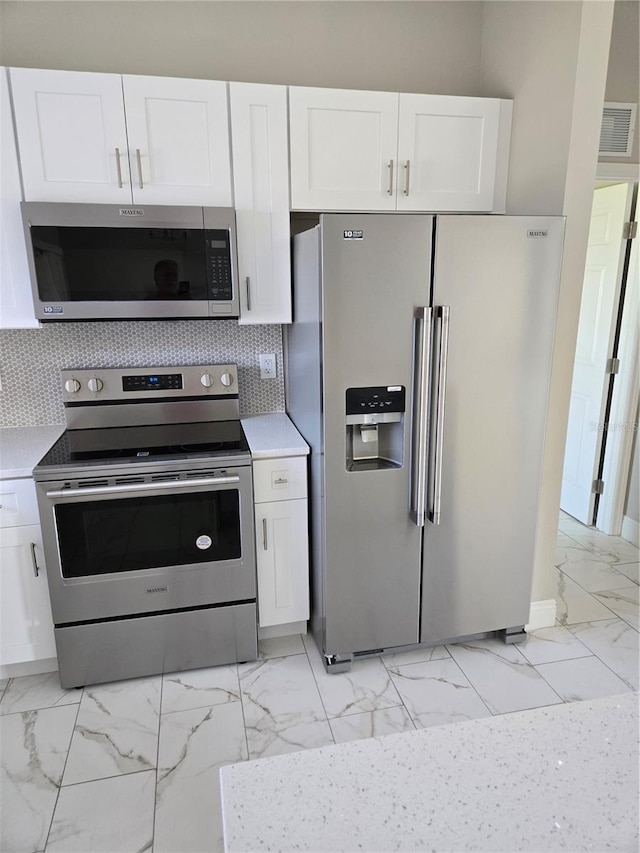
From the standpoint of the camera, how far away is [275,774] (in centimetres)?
78

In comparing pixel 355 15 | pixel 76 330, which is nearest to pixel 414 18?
pixel 355 15

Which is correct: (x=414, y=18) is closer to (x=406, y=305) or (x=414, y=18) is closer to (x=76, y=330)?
(x=406, y=305)

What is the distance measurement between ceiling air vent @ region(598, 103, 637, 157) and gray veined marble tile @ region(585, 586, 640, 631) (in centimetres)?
227

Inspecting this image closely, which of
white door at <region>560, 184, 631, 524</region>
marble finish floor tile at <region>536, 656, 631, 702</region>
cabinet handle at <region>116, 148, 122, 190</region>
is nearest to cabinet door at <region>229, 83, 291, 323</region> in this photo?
cabinet handle at <region>116, 148, 122, 190</region>

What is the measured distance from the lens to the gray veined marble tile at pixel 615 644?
238 centimetres

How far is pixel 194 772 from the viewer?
1.88 m

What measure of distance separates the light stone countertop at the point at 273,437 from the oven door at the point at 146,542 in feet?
0.43

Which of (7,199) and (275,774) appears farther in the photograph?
(7,199)

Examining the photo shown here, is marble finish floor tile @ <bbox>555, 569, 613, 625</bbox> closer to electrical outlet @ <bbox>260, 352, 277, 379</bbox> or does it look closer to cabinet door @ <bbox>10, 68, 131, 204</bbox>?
electrical outlet @ <bbox>260, 352, 277, 379</bbox>

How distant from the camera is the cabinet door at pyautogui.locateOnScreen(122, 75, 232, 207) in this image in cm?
218

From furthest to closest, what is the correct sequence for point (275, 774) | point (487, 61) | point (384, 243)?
1. point (487, 61)
2. point (384, 243)
3. point (275, 774)

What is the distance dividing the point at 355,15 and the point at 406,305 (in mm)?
1547

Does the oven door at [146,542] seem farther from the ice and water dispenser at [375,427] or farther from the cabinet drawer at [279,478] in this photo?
the ice and water dispenser at [375,427]

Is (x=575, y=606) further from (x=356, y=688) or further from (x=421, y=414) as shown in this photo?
(x=421, y=414)
